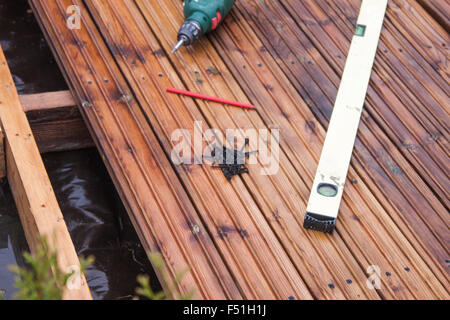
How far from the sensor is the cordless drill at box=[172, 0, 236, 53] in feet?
7.79

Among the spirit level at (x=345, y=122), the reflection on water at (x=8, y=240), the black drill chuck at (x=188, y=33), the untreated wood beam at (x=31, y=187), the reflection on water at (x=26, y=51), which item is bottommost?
the reflection on water at (x=8, y=240)

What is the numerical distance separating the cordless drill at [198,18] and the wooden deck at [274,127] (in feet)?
0.30

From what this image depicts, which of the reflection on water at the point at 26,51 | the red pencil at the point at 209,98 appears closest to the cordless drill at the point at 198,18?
the red pencil at the point at 209,98

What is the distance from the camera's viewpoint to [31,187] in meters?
1.96

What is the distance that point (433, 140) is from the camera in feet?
7.35

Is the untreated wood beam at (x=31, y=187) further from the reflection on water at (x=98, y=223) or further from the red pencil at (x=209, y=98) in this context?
the red pencil at (x=209, y=98)

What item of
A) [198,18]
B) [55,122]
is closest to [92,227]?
[55,122]

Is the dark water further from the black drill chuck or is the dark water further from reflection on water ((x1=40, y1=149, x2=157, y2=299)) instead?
the black drill chuck

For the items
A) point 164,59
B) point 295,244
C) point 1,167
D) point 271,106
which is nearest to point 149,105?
point 164,59

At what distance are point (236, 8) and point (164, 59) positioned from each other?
0.50 meters

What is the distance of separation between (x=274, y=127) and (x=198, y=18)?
0.59 m

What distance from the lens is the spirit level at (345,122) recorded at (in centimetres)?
193
